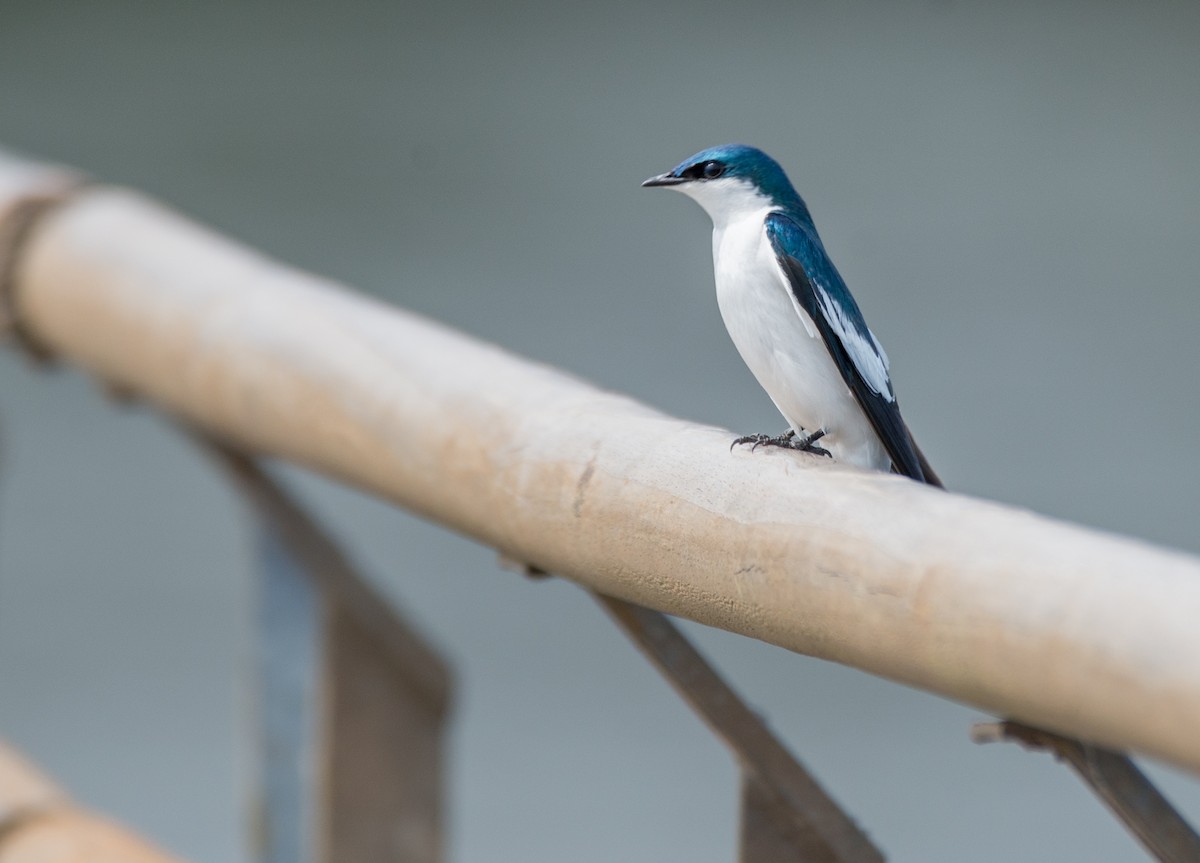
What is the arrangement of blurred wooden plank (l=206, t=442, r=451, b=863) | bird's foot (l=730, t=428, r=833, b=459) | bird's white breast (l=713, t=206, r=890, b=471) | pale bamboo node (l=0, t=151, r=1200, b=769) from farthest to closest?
blurred wooden plank (l=206, t=442, r=451, b=863)
bird's white breast (l=713, t=206, r=890, b=471)
bird's foot (l=730, t=428, r=833, b=459)
pale bamboo node (l=0, t=151, r=1200, b=769)

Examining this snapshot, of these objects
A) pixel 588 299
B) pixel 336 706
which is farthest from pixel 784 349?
pixel 588 299

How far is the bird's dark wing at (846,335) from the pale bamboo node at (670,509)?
0.28 ft

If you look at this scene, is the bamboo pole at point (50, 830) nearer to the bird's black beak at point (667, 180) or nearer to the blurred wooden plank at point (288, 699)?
A: the blurred wooden plank at point (288, 699)

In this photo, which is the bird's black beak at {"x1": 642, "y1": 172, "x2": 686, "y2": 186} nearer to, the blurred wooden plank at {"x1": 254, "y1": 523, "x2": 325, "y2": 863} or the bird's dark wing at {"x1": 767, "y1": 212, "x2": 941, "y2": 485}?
the bird's dark wing at {"x1": 767, "y1": 212, "x2": 941, "y2": 485}

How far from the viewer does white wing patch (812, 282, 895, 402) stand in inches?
22.0

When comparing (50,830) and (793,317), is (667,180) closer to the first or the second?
(793,317)

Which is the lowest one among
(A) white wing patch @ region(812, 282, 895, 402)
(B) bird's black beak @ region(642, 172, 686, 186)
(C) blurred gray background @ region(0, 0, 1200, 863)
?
(C) blurred gray background @ region(0, 0, 1200, 863)

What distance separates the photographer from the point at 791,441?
0.60 metres

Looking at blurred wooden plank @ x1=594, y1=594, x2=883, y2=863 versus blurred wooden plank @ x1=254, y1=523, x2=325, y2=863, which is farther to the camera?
blurred wooden plank @ x1=254, y1=523, x2=325, y2=863

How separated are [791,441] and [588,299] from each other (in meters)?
2.05

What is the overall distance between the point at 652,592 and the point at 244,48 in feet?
8.38

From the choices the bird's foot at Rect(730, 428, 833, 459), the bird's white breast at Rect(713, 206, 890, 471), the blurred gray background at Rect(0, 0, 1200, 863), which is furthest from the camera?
the blurred gray background at Rect(0, 0, 1200, 863)

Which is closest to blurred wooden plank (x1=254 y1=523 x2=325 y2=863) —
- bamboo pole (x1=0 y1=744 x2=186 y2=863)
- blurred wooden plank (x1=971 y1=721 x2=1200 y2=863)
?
bamboo pole (x1=0 y1=744 x2=186 y2=863)

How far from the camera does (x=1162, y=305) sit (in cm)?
227
